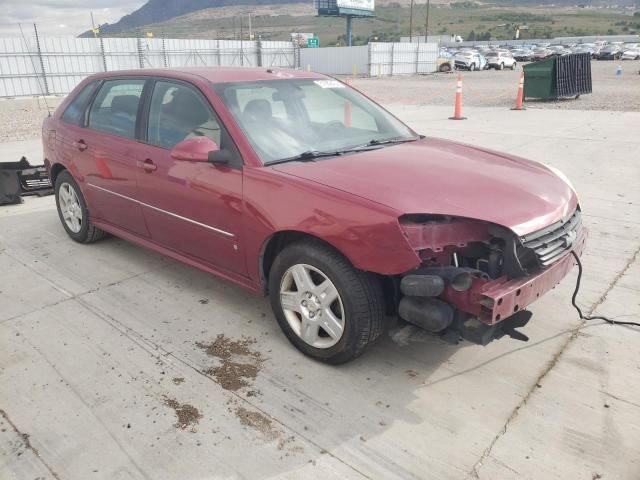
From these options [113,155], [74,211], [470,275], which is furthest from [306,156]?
[74,211]

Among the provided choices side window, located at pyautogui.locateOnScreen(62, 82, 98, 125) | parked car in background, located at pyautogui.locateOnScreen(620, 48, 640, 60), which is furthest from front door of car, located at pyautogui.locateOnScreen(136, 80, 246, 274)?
parked car in background, located at pyautogui.locateOnScreen(620, 48, 640, 60)

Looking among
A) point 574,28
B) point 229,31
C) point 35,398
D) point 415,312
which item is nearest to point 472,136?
point 415,312

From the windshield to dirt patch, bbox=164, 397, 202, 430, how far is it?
144cm

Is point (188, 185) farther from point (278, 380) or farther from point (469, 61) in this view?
point (469, 61)

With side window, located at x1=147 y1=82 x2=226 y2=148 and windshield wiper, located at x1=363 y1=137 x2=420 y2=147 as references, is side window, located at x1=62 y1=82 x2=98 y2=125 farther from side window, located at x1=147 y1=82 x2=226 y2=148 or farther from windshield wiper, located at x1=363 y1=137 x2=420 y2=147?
windshield wiper, located at x1=363 y1=137 x2=420 y2=147

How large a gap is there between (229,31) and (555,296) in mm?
160220

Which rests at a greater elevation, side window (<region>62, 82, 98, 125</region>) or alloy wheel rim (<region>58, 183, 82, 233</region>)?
side window (<region>62, 82, 98, 125</region>)

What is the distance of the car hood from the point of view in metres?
2.67

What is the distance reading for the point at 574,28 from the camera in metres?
125

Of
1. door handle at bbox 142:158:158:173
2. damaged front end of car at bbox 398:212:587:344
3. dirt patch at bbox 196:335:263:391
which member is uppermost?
door handle at bbox 142:158:158:173

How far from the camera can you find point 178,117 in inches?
147

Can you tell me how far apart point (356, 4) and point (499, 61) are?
19991mm

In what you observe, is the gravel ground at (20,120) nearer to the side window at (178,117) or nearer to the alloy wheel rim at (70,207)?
the alloy wheel rim at (70,207)

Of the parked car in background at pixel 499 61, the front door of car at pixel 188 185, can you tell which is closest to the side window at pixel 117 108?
the front door of car at pixel 188 185
